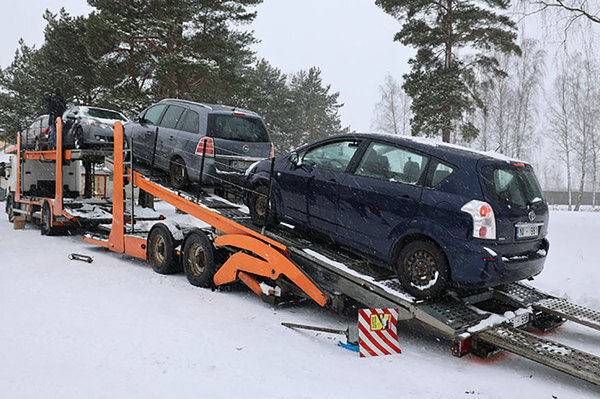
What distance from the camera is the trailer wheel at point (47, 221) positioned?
11740mm

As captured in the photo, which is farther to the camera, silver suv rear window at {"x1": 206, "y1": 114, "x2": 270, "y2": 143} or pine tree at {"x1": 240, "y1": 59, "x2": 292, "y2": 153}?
pine tree at {"x1": 240, "y1": 59, "x2": 292, "y2": 153}

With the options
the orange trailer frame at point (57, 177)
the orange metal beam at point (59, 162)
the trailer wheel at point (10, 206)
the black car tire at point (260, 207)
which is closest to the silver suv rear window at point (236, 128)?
the black car tire at point (260, 207)

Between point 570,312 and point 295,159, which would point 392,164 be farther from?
point 570,312

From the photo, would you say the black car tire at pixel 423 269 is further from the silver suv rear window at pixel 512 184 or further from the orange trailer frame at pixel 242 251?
the orange trailer frame at pixel 242 251

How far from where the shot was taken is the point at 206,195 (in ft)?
25.6

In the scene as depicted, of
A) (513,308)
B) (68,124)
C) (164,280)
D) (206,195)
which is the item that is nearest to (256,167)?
(206,195)

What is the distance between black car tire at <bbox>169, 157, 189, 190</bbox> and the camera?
7.89 m

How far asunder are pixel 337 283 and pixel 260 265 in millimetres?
1217

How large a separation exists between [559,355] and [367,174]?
259cm

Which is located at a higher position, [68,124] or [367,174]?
[68,124]

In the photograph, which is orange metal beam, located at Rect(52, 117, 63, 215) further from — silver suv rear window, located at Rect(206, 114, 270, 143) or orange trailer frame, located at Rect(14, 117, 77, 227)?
silver suv rear window, located at Rect(206, 114, 270, 143)

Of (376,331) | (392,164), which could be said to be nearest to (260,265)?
(376,331)

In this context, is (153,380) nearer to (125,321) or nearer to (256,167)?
(125,321)

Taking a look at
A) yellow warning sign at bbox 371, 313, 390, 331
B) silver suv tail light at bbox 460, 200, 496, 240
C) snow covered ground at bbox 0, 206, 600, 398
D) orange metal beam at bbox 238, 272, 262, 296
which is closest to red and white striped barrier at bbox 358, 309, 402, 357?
yellow warning sign at bbox 371, 313, 390, 331
